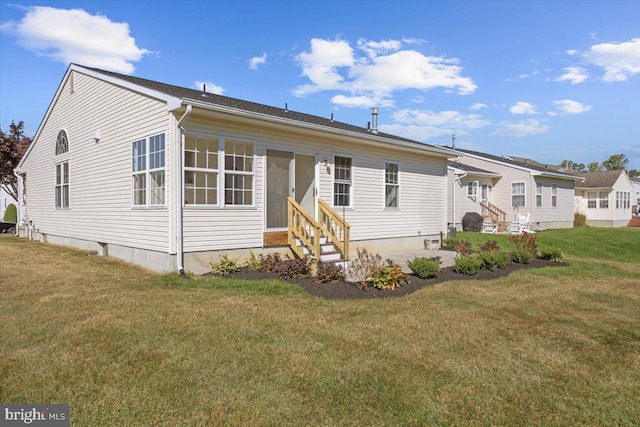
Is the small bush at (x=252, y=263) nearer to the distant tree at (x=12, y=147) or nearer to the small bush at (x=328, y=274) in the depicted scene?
the small bush at (x=328, y=274)

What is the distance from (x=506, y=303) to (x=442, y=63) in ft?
39.0

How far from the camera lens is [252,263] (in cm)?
819

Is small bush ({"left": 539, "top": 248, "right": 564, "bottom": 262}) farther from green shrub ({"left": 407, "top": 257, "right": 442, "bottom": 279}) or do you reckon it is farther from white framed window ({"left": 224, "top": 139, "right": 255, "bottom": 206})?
white framed window ({"left": 224, "top": 139, "right": 255, "bottom": 206})

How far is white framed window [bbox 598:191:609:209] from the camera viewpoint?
A: 1149 inches

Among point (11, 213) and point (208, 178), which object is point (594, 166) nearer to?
point (208, 178)

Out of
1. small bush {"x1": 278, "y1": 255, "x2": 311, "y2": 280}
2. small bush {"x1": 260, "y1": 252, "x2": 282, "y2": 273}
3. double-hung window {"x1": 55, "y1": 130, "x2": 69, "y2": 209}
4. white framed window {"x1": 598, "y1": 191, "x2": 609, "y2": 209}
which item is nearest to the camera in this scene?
small bush {"x1": 278, "y1": 255, "x2": 311, "y2": 280}

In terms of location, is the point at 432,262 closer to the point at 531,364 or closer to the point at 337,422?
the point at 531,364

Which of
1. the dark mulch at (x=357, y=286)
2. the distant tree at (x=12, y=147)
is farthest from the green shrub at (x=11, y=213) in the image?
the dark mulch at (x=357, y=286)

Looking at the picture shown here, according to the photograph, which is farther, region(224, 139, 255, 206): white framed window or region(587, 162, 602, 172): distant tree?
region(587, 162, 602, 172): distant tree

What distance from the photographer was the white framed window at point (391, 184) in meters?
11.9

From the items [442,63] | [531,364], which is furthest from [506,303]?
[442,63]

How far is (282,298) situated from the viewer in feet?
20.0

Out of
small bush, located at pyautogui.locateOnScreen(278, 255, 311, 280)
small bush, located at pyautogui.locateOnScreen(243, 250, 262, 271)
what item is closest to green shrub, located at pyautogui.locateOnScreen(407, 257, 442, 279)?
small bush, located at pyautogui.locateOnScreen(278, 255, 311, 280)

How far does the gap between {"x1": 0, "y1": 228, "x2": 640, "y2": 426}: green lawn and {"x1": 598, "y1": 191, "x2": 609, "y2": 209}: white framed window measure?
2766 centimetres
